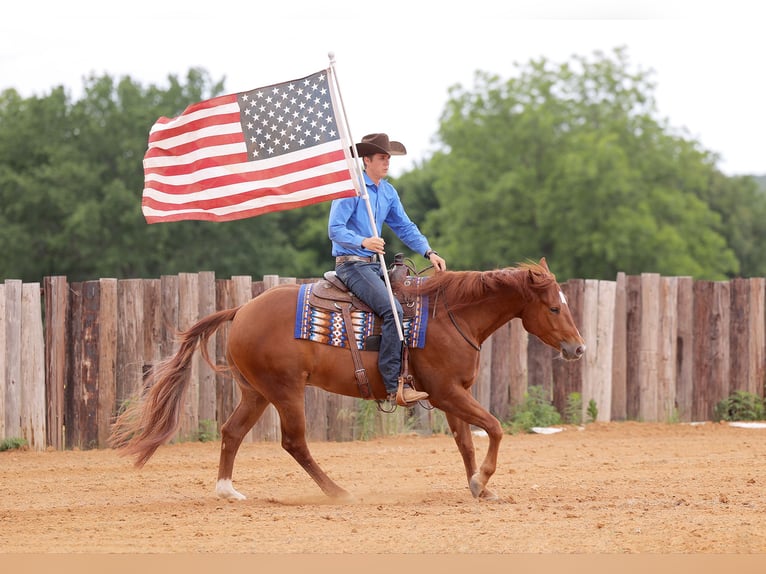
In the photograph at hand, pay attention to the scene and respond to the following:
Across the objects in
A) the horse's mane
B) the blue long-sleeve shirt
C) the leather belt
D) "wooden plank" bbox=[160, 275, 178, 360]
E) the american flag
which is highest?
the american flag

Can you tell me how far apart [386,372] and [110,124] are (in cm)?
3448

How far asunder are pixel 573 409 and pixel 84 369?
20.4 feet

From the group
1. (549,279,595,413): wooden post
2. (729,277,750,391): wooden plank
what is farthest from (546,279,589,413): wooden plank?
(729,277,750,391): wooden plank

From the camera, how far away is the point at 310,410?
39.8 feet

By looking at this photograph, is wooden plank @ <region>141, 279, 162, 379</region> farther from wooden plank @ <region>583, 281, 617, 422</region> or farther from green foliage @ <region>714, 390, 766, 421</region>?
green foliage @ <region>714, 390, 766, 421</region>

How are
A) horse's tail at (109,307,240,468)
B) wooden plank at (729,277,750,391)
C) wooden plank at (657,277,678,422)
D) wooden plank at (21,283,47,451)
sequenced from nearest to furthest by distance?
horse's tail at (109,307,240,468) → wooden plank at (21,283,47,451) → wooden plank at (657,277,678,422) → wooden plank at (729,277,750,391)

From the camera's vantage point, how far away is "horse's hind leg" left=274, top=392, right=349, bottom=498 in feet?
26.5

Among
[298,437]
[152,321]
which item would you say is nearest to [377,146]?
[298,437]

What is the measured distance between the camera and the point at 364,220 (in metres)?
8.37

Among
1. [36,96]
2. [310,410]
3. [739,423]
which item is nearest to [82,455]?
[310,410]

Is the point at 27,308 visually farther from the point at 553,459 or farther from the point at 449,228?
the point at 449,228

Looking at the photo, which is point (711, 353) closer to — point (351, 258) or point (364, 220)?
point (364, 220)

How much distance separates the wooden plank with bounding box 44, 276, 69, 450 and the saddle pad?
14.7 feet

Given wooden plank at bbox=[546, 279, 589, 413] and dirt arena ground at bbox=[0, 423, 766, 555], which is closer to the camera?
dirt arena ground at bbox=[0, 423, 766, 555]
